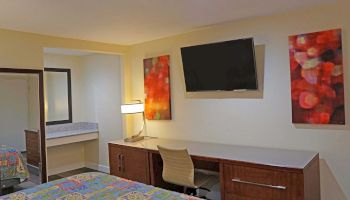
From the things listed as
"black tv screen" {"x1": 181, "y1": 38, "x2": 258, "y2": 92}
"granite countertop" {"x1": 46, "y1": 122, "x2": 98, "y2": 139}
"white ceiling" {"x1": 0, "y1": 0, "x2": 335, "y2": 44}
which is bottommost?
"granite countertop" {"x1": 46, "y1": 122, "x2": 98, "y2": 139}

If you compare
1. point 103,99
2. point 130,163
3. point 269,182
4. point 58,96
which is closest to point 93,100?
point 103,99

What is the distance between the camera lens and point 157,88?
4.00 meters

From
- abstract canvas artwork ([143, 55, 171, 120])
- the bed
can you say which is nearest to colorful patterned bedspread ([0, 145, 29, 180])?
the bed

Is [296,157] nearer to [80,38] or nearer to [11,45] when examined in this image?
[80,38]

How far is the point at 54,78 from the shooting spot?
16.3 ft

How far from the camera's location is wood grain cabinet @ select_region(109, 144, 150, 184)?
11.0ft

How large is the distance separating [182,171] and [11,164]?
201 cm

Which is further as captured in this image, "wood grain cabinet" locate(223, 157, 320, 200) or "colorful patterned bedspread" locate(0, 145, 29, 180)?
"colorful patterned bedspread" locate(0, 145, 29, 180)

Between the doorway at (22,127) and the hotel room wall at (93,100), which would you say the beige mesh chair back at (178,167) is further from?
the hotel room wall at (93,100)

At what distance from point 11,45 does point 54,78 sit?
1781mm

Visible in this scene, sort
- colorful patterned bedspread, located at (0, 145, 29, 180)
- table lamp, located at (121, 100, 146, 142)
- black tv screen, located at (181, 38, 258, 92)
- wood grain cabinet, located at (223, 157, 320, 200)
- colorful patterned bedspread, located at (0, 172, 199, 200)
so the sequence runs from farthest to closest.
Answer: table lamp, located at (121, 100, 146, 142), colorful patterned bedspread, located at (0, 145, 29, 180), black tv screen, located at (181, 38, 258, 92), wood grain cabinet, located at (223, 157, 320, 200), colorful patterned bedspread, located at (0, 172, 199, 200)

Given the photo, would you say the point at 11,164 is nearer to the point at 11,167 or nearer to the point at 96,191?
the point at 11,167

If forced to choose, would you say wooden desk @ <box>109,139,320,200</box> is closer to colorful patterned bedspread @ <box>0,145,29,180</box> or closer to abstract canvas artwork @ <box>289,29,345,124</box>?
abstract canvas artwork @ <box>289,29,345,124</box>

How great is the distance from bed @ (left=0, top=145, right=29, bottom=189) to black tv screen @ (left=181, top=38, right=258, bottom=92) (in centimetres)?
219
